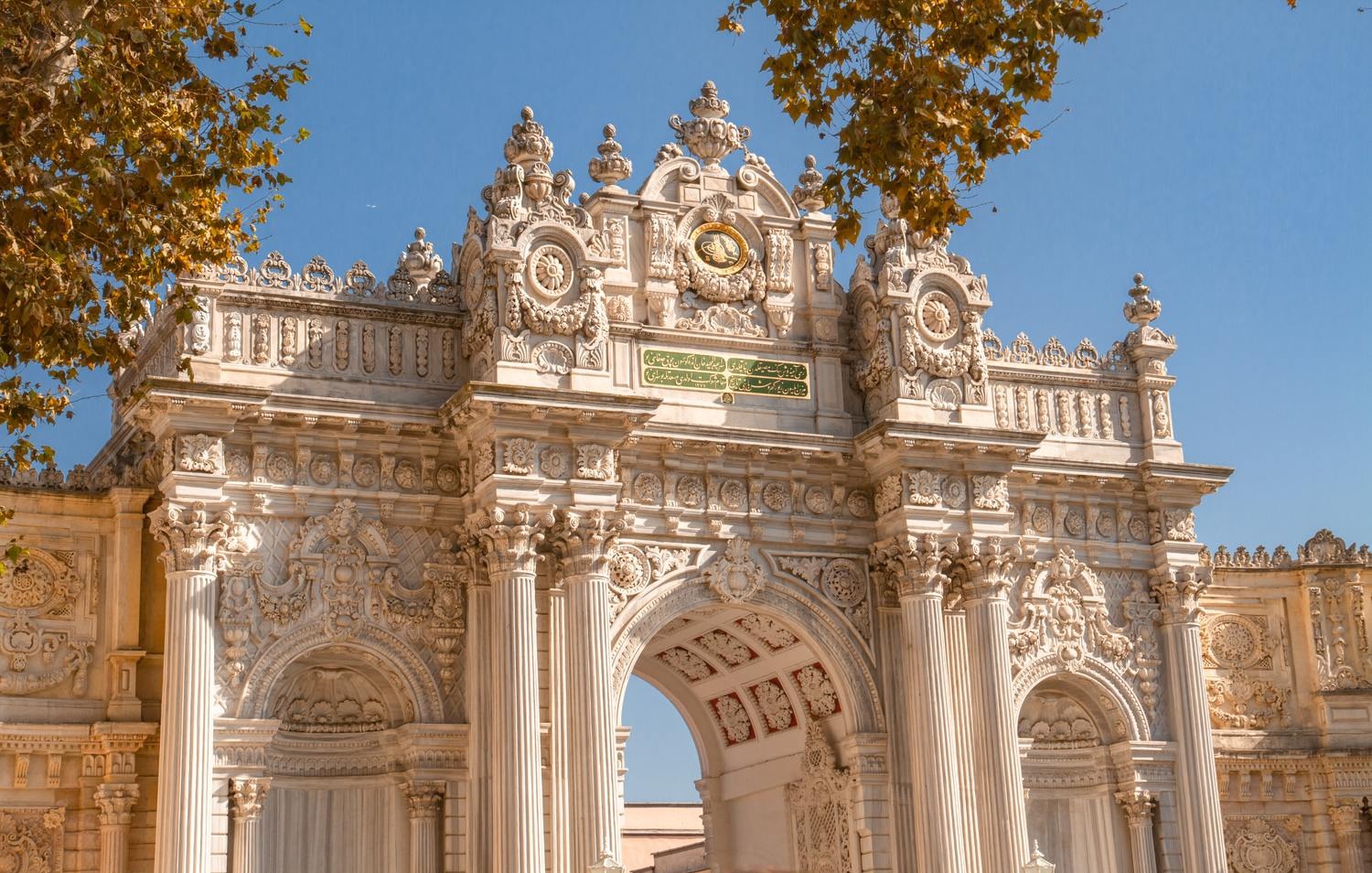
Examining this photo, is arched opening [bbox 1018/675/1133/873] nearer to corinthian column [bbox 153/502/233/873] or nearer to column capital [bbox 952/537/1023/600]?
column capital [bbox 952/537/1023/600]

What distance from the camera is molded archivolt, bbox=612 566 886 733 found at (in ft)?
85.6

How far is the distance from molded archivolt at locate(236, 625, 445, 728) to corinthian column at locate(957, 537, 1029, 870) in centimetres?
724

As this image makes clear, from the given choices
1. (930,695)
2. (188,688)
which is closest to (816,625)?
(930,695)

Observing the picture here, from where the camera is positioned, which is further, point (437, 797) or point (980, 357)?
point (980, 357)

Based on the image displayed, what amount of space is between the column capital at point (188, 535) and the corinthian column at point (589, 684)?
419 cm

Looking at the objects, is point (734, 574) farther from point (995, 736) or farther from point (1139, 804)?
point (1139, 804)

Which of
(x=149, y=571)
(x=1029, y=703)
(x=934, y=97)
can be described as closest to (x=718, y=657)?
(x=1029, y=703)

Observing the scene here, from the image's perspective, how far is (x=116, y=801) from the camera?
2364 centimetres

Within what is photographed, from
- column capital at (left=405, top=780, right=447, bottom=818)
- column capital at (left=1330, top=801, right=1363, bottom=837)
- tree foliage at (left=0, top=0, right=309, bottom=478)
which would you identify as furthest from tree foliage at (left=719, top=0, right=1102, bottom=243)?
column capital at (left=1330, top=801, right=1363, bottom=837)

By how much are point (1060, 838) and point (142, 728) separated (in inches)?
514

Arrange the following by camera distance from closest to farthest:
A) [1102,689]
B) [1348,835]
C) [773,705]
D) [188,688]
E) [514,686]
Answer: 1. [188,688]
2. [514,686]
3. [1102,689]
4. [773,705]
5. [1348,835]

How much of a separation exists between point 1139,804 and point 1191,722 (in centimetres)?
140

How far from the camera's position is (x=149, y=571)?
985 inches

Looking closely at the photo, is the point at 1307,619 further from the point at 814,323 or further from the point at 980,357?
the point at 814,323
